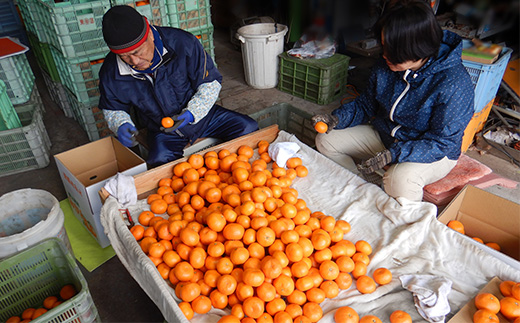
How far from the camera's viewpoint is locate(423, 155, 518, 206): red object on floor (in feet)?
8.02

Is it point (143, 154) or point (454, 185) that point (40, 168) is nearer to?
point (143, 154)

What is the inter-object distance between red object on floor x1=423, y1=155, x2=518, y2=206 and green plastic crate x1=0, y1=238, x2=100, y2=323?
7.25ft

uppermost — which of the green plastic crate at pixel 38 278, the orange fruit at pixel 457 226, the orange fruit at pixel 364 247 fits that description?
the orange fruit at pixel 364 247

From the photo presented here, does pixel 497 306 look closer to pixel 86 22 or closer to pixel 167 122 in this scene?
pixel 167 122

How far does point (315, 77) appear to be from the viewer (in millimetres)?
4609

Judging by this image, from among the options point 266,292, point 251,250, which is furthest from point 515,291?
point 251,250

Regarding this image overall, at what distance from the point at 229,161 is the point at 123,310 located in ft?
4.00

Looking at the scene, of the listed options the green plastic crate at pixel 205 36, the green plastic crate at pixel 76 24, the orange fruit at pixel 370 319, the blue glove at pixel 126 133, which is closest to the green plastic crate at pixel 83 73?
the green plastic crate at pixel 76 24

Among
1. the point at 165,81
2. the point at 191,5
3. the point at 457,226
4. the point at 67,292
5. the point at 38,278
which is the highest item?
the point at 191,5

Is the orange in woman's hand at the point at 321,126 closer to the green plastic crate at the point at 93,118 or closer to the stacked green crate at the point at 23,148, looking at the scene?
the green plastic crate at the point at 93,118

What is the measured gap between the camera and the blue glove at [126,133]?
9.03 feet

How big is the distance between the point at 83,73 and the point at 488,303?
3.80 m

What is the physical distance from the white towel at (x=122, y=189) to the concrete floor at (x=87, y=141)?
675mm

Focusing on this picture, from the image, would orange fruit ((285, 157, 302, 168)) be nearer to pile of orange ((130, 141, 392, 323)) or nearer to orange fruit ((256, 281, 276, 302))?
pile of orange ((130, 141, 392, 323))
